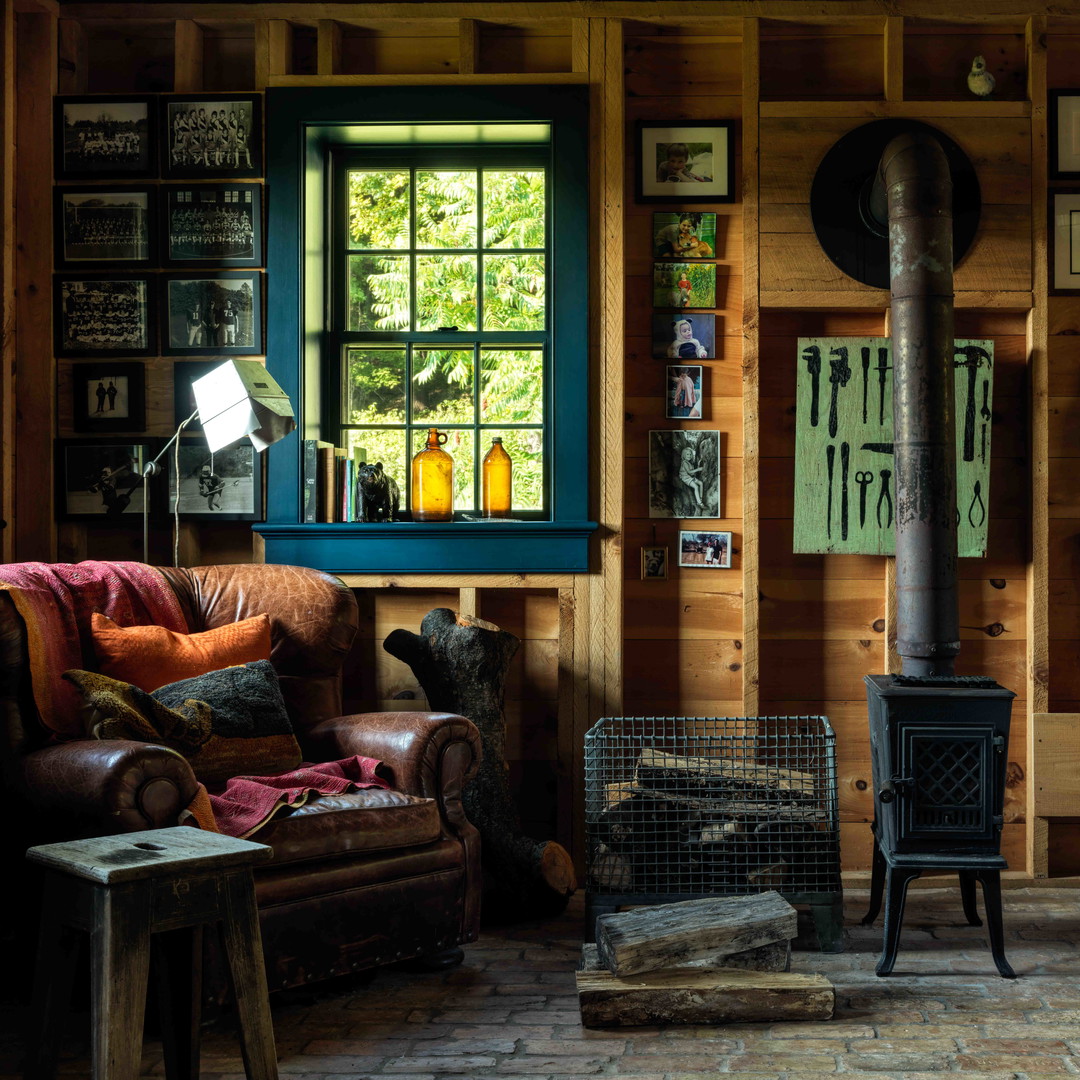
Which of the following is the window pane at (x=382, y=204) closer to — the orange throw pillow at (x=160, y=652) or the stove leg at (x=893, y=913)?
the orange throw pillow at (x=160, y=652)

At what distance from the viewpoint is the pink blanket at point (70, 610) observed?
2.56 m

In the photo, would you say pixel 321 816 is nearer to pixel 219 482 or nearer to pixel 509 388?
pixel 219 482

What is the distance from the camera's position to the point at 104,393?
3.67 m

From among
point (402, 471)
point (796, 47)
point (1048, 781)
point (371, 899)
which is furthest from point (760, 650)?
point (796, 47)

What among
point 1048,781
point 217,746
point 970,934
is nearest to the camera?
point 217,746

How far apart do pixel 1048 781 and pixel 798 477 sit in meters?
1.29

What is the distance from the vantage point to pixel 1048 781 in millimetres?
3576

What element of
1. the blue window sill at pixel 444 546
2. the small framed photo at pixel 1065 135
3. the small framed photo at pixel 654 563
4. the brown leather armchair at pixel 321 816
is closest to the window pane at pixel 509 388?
the blue window sill at pixel 444 546

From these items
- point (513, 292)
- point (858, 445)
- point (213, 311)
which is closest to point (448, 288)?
point (513, 292)

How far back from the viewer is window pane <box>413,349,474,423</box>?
12.8 ft

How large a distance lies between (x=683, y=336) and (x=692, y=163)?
581 millimetres

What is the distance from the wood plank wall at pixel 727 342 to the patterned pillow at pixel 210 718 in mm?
864

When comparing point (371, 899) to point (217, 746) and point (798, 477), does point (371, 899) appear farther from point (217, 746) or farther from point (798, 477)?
point (798, 477)

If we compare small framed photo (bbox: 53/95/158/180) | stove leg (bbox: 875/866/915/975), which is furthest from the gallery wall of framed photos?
stove leg (bbox: 875/866/915/975)
